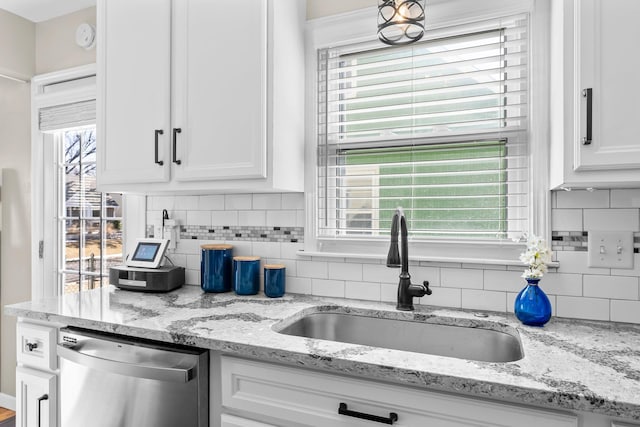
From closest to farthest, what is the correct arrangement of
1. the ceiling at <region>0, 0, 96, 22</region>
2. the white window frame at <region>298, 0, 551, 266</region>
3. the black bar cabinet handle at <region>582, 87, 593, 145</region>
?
the black bar cabinet handle at <region>582, 87, 593, 145</region> < the white window frame at <region>298, 0, 551, 266</region> < the ceiling at <region>0, 0, 96, 22</region>

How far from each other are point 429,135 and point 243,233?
1.02 metres

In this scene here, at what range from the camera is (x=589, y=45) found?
46.8 inches

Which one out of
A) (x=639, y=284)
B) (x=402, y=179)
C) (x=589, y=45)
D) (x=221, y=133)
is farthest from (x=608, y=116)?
(x=221, y=133)

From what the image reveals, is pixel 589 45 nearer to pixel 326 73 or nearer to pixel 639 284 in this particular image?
pixel 639 284

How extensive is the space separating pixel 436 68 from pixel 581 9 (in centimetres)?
60

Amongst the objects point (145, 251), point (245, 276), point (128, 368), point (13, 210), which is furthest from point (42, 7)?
point (128, 368)

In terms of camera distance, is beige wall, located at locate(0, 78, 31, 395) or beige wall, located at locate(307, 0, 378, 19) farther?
beige wall, located at locate(0, 78, 31, 395)

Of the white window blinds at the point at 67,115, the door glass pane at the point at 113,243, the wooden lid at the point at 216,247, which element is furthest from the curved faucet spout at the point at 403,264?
the white window blinds at the point at 67,115

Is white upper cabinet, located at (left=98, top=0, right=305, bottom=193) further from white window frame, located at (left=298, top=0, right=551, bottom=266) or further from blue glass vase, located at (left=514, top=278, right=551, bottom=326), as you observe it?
blue glass vase, located at (left=514, top=278, right=551, bottom=326)

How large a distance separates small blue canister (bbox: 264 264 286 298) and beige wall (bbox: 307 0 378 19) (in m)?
1.18

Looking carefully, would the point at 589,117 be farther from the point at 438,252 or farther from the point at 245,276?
the point at 245,276

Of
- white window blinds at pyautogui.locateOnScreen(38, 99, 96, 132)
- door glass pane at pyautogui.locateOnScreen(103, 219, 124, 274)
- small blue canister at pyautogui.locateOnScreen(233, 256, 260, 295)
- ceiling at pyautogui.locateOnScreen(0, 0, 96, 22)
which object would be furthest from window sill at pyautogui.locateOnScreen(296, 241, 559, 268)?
ceiling at pyautogui.locateOnScreen(0, 0, 96, 22)

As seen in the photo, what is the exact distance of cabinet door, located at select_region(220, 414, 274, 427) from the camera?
4.01 ft

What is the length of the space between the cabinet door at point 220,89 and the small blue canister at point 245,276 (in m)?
0.42
